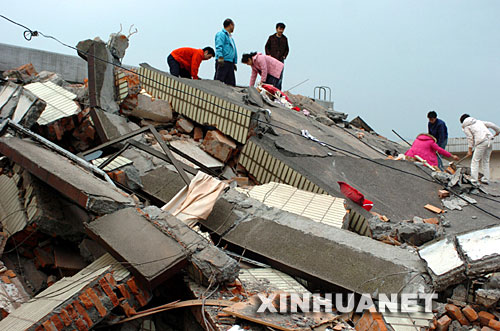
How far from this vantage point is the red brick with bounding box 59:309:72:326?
322 cm

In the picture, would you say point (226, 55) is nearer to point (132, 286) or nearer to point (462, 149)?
point (132, 286)

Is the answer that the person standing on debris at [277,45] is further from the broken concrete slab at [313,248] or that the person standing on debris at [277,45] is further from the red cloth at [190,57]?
the broken concrete slab at [313,248]

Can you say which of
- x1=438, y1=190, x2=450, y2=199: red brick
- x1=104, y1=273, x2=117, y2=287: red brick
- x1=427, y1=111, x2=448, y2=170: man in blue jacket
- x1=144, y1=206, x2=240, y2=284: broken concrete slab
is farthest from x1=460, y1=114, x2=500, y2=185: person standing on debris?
x1=104, y1=273, x2=117, y2=287: red brick

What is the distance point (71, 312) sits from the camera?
327cm

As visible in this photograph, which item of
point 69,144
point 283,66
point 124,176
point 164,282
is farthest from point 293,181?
point 283,66

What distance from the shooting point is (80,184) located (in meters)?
4.11

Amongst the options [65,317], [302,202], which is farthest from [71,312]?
[302,202]

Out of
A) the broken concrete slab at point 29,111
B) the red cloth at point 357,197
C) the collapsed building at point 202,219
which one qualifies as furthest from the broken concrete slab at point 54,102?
the red cloth at point 357,197

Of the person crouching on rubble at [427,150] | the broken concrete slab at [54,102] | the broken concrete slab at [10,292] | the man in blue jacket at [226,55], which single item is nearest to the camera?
the broken concrete slab at [10,292]

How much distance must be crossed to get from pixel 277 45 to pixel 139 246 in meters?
7.93

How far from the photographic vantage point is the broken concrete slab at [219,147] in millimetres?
6684

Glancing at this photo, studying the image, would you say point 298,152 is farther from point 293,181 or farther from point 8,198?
point 8,198

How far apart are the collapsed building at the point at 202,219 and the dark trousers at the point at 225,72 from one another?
78.9 inches

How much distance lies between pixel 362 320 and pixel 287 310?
0.64 metres
